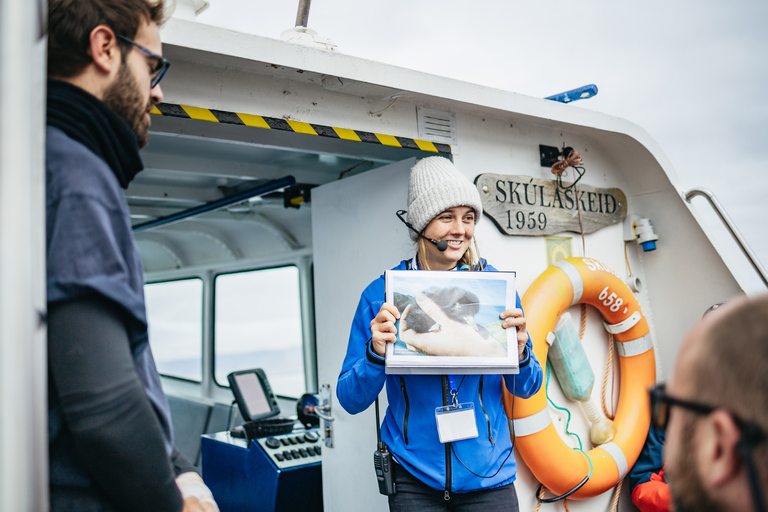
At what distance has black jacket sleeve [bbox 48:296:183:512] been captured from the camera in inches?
32.5

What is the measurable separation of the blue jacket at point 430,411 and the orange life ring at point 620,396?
406 millimetres

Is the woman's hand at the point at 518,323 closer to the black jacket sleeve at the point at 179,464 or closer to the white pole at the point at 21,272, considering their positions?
the black jacket sleeve at the point at 179,464

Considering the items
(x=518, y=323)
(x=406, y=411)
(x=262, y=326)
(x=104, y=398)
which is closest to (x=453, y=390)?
(x=406, y=411)

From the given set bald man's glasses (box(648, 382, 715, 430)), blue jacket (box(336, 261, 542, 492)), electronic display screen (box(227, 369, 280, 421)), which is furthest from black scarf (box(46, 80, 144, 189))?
electronic display screen (box(227, 369, 280, 421))

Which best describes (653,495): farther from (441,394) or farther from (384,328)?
(384,328)

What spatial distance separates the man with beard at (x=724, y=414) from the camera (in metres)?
0.66

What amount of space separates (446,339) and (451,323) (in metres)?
0.06

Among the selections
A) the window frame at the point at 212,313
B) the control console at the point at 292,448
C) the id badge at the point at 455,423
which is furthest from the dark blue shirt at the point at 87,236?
the window frame at the point at 212,313

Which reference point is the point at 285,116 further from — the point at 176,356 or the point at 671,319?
the point at 176,356

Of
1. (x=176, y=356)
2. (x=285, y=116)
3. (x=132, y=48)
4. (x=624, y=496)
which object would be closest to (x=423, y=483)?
(x=285, y=116)

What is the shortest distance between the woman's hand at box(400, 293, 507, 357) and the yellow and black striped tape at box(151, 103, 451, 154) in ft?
2.57

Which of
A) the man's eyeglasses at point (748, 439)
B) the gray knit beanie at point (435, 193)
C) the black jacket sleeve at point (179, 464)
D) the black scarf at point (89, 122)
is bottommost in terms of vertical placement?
the black jacket sleeve at point (179, 464)

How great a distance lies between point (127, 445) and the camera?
2.82ft

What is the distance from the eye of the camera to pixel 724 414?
27.0 inches
